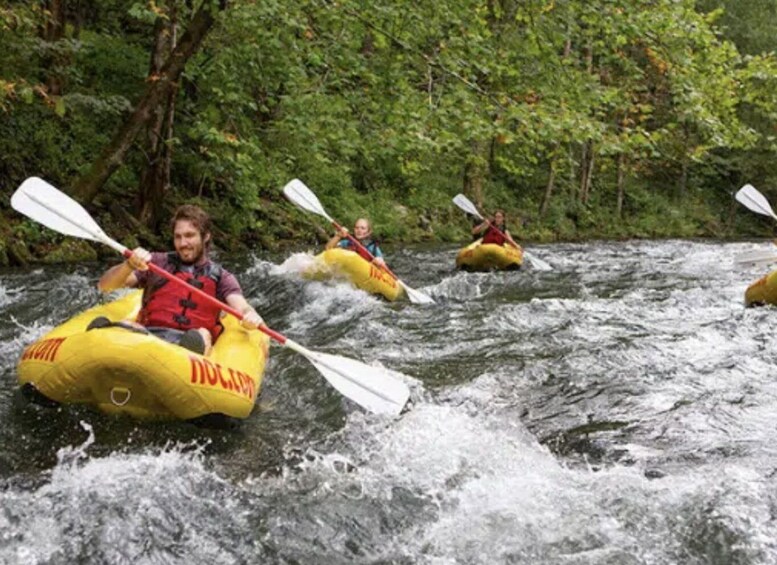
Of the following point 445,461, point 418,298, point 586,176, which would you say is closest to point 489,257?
point 418,298

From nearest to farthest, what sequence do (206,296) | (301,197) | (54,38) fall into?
(206,296), (301,197), (54,38)

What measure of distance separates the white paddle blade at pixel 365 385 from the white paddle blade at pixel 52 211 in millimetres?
1408

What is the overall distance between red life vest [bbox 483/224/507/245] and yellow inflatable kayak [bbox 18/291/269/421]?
7.03 m

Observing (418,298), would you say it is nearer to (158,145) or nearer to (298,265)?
(298,265)

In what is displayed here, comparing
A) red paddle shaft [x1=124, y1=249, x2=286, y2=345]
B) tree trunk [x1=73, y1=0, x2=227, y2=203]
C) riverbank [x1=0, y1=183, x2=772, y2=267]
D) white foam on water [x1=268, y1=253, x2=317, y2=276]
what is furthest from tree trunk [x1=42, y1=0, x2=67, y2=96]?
red paddle shaft [x1=124, y1=249, x2=286, y2=345]

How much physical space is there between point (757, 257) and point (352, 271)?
14.0ft

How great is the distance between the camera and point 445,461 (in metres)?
3.27

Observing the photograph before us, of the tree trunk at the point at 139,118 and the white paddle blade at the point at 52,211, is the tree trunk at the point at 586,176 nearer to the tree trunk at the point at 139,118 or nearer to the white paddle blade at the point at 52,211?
the tree trunk at the point at 139,118

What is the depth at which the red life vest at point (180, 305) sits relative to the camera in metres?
3.96

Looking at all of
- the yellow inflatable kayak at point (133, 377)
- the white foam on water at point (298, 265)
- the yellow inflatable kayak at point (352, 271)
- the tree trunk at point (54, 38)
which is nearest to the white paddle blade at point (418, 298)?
the yellow inflatable kayak at point (352, 271)

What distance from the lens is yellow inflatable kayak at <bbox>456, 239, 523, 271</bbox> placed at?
9.86 meters

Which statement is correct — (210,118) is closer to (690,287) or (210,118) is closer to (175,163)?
(175,163)

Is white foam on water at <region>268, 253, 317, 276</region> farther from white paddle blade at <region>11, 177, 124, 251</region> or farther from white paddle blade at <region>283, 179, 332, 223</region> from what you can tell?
white paddle blade at <region>11, 177, 124, 251</region>

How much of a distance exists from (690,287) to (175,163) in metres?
6.64
